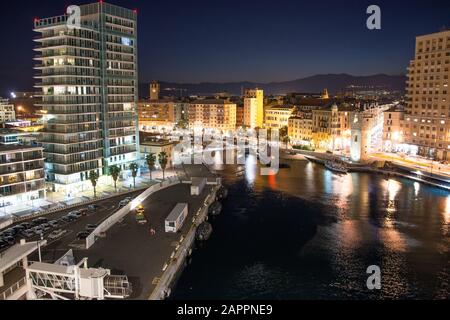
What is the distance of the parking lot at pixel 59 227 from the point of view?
39.2m

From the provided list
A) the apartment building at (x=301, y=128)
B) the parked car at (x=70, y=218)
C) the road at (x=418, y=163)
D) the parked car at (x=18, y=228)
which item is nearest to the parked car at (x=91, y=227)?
the parked car at (x=70, y=218)

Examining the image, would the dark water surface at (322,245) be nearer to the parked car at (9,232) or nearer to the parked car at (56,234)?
the parked car at (56,234)

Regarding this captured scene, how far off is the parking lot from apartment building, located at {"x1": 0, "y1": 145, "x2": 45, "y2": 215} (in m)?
6.00

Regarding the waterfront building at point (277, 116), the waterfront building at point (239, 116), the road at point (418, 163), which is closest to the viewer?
the road at point (418, 163)

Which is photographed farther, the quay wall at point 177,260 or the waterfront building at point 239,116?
the waterfront building at point 239,116

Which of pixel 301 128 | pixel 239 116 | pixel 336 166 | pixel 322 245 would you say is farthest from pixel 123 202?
pixel 239 116

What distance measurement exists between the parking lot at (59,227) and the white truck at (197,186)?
11.2 m

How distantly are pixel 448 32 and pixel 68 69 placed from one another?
245 ft

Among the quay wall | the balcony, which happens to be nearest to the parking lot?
the quay wall

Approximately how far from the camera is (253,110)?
15475cm

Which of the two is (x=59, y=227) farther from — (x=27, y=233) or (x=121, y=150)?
(x=121, y=150)

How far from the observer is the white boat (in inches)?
3406

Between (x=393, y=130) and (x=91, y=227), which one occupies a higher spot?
(x=393, y=130)

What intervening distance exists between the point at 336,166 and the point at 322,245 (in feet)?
154
